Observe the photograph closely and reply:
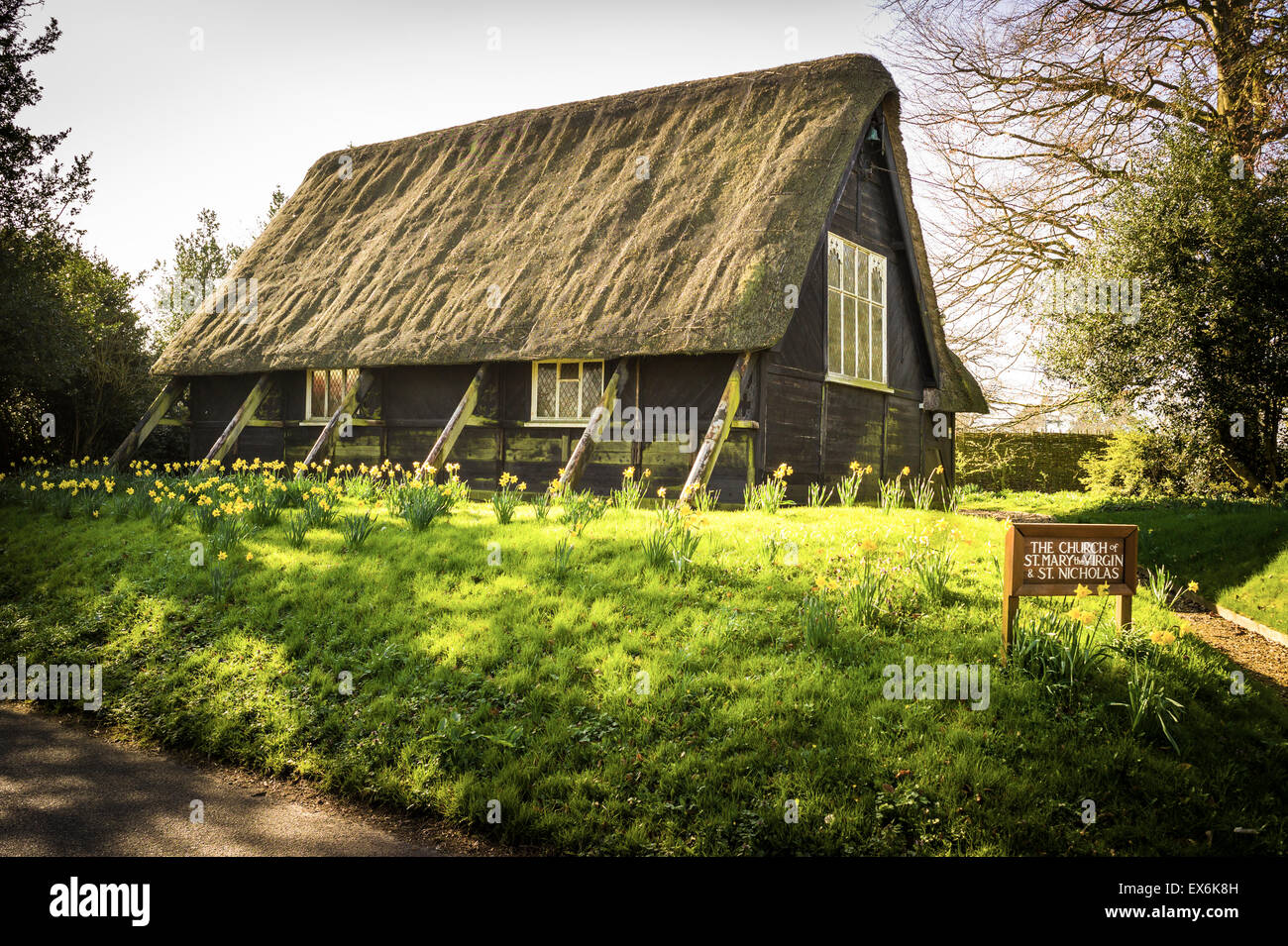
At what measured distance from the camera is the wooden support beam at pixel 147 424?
1712cm

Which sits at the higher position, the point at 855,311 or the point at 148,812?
the point at 855,311

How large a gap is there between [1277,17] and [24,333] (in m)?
23.5

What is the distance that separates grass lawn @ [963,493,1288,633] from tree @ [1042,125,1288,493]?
162cm

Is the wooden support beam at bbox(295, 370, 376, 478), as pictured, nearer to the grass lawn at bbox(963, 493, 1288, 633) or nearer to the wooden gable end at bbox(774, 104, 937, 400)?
the wooden gable end at bbox(774, 104, 937, 400)

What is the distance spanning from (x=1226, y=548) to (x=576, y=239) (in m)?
10.8

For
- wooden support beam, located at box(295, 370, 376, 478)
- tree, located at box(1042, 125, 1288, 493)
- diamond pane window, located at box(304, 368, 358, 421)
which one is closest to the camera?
tree, located at box(1042, 125, 1288, 493)

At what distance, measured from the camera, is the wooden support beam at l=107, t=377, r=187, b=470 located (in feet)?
56.2

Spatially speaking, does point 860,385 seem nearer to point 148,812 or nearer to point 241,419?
point 241,419

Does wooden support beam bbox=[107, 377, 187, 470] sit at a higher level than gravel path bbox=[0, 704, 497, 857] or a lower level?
higher

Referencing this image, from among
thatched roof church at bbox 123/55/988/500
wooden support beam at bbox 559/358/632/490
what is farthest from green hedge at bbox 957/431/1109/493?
wooden support beam at bbox 559/358/632/490

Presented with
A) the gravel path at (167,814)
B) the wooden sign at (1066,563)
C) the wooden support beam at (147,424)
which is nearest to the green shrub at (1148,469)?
the wooden sign at (1066,563)

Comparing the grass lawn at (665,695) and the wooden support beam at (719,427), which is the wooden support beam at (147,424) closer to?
the grass lawn at (665,695)

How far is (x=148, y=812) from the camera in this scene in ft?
16.5

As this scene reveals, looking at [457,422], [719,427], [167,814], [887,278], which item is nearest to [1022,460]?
[887,278]
